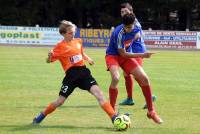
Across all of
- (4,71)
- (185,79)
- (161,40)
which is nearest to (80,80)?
(185,79)

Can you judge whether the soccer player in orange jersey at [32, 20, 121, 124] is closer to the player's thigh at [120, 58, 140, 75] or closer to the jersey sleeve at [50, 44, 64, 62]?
the jersey sleeve at [50, 44, 64, 62]

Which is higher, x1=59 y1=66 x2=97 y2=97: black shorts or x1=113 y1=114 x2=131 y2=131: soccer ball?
x1=59 y1=66 x2=97 y2=97: black shorts

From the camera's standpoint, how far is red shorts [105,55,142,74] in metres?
10.3

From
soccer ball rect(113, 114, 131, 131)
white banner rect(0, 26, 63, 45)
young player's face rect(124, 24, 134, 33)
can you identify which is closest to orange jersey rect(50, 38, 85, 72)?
young player's face rect(124, 24, 134, 33)

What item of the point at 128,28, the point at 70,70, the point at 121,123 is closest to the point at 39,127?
the point at 70,70

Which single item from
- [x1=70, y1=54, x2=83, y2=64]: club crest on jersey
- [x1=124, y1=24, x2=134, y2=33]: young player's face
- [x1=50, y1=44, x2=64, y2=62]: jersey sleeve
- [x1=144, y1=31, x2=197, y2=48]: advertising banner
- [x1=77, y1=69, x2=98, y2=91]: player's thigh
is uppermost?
[x1=124, y1=24, x2=134, y2=33]: young player's face

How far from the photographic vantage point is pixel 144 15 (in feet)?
211

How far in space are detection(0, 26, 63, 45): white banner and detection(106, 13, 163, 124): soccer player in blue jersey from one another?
3265cm

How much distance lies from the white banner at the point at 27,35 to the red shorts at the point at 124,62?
107ft

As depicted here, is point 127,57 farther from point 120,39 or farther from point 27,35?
point 27,35

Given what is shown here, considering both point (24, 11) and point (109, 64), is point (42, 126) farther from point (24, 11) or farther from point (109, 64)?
point (24, 11)

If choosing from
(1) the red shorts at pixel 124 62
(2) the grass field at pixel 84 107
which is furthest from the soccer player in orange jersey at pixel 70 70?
(1) the red shorts at pixel 124 62

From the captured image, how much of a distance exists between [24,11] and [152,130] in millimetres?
54122

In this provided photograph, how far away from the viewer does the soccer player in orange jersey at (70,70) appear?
9.42m
